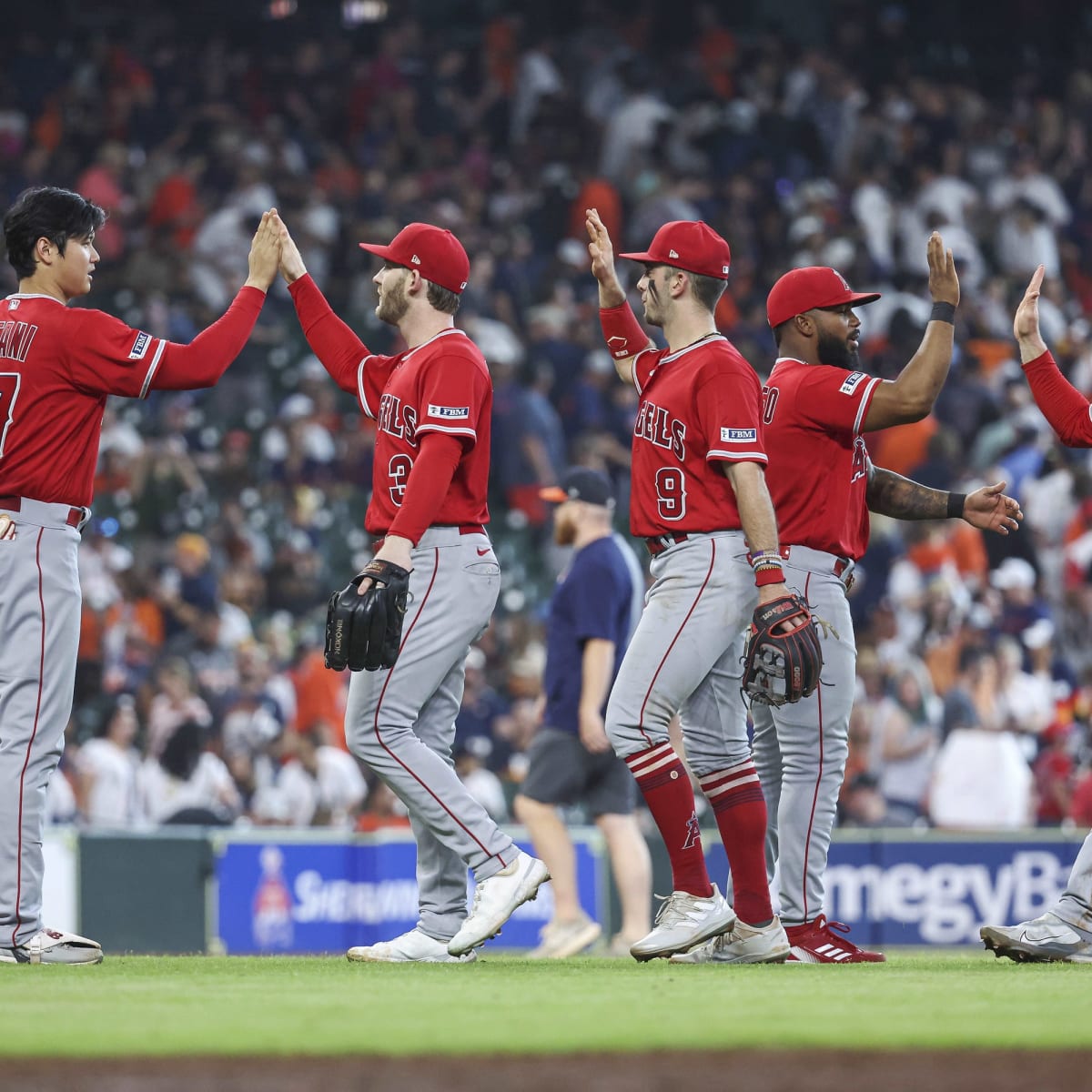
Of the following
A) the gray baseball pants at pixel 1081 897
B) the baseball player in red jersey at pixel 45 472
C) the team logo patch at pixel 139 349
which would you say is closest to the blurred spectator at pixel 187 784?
the baseball player in red jersey at pixel 45 472

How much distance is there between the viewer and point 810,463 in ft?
21.3

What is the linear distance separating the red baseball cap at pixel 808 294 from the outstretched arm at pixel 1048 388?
54 cm

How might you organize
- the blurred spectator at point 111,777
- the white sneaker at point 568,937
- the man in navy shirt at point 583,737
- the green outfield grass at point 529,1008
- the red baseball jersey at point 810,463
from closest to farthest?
the green outfield grass at point 529,1008 → the red baseball jersey at point 810,463 → the white sneaker at point 568,937 → the man in navy shirt at point 583,737 → the blurred spectator at point 111,777

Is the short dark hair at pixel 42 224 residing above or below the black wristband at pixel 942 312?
above

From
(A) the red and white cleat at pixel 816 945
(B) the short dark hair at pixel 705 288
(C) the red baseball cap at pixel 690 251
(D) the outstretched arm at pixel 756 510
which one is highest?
(C) the red baseball cap at pixel 690 251

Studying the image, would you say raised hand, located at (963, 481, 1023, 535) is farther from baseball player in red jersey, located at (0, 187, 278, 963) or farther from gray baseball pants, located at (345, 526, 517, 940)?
baseball player in red jersey, located at (0, 187, 278, 963)

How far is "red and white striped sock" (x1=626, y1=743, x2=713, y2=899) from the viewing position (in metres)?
6.08

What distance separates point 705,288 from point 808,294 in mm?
426

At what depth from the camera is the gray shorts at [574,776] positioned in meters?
8.60

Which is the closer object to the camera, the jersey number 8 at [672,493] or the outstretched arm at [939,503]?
the jersey number 8 at [672,493]

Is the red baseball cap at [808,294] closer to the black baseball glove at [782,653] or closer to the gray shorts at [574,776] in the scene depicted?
the black baseball glove at [782,653]

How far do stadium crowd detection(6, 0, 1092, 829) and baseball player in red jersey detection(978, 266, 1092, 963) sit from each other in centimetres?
648

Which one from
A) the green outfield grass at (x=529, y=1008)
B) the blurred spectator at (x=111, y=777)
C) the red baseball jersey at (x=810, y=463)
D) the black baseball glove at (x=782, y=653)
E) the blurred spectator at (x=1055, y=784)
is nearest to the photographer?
the green outfield grass at (x=529, y=1008)

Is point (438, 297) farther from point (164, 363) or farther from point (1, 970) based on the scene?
point (1, 970)
